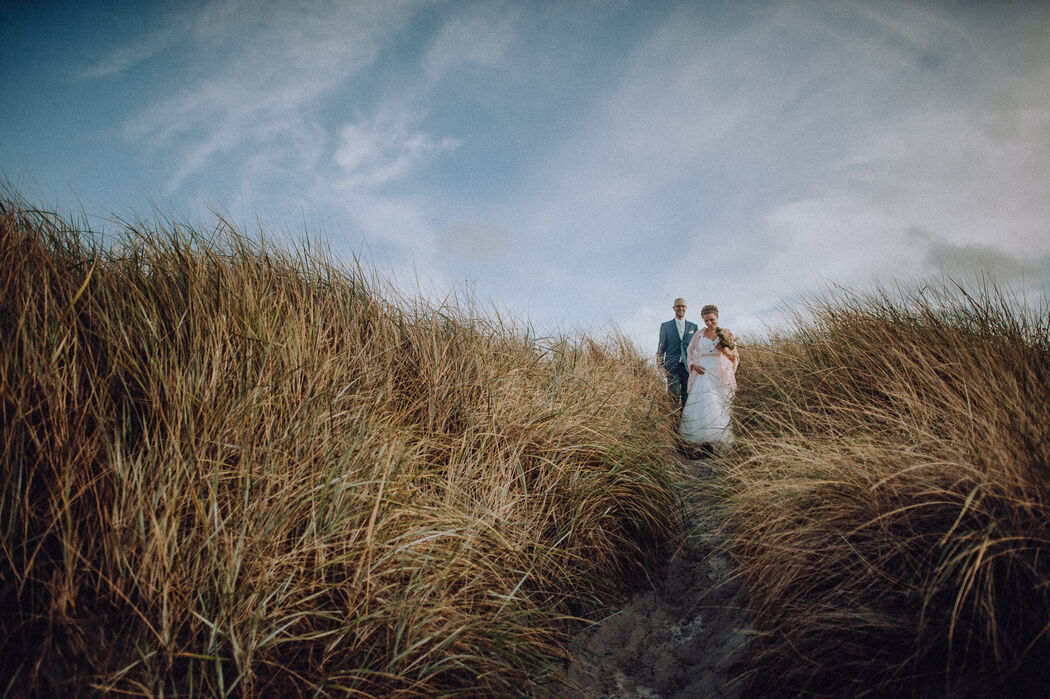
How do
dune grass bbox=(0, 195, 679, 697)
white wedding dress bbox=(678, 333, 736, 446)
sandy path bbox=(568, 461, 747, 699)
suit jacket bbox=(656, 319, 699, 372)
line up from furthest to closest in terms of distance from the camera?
suit jacket bbox=(656, 319, 699, 372) < white wedding dress bbox=(678, 333, 736, 446) < sandy path bbox=(568, 461, 747, 699) < dune grass bbox=(0, 195, 679, 697)

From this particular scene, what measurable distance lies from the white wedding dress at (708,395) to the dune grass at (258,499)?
2.46 m

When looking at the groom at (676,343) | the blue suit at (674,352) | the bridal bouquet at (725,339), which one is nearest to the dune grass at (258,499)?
the bridal bouquet at (725,339)

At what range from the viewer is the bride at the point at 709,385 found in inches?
201

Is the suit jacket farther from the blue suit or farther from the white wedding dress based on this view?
the white wedding dress

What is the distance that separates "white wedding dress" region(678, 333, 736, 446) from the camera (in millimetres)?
5090

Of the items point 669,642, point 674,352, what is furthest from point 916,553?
point 674,352

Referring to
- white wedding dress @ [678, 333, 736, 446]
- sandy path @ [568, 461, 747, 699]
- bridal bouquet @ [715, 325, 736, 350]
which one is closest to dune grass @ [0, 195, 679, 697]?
sandy path @ [568, 461, 747, 699]

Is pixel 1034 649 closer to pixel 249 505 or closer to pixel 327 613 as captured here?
pixel 327 613

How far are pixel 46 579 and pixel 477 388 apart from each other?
2.07m

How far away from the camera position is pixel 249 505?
1.64m

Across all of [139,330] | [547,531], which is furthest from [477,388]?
[139,330]

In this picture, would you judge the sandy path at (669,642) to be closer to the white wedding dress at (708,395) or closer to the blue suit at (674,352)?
the white wedding dress at (708,395)

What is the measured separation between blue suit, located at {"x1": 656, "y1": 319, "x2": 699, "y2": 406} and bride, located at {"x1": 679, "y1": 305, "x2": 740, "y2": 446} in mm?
1542

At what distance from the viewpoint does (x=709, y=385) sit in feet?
17.5
